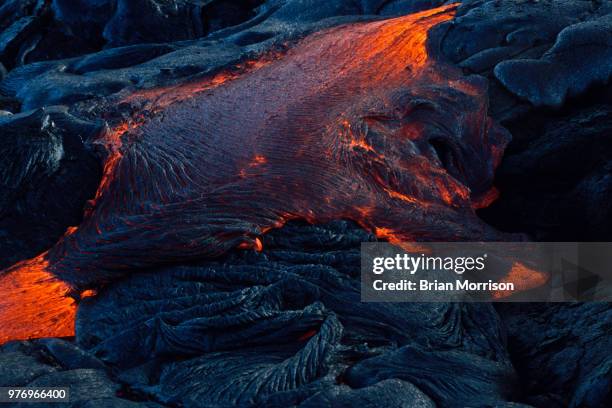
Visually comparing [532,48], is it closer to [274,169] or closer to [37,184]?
[274,169]

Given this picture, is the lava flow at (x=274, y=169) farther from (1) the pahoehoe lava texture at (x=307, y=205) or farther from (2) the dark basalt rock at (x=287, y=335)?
(2) the dark basalt rock at (x=287, y=335)

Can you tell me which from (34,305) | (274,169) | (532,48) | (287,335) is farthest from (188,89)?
(532,48)

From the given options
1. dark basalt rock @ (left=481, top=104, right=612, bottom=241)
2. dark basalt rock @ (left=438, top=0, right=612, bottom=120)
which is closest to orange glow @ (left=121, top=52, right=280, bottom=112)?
dark basalt rock @ (left=438, top=0, right=612, bottom=120)

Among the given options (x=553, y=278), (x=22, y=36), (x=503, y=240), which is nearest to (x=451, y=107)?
(x=503, y=240)

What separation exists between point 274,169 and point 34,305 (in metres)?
1.21

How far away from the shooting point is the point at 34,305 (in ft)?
9.16

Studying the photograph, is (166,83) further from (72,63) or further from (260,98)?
(72,63)

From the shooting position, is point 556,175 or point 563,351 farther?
point 556,175

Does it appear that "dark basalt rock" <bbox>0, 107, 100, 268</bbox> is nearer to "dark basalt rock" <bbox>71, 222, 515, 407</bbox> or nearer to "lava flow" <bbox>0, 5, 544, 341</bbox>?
"lava flow" <bbox>0, 5, 544, 341</bbox>

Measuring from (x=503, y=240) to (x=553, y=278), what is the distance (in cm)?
28

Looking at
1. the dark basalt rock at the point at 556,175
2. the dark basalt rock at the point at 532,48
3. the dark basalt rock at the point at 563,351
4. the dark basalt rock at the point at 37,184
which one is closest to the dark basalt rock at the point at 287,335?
the dark basalt rock at the point at 563,351

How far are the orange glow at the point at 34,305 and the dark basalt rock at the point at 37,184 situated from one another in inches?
4.5

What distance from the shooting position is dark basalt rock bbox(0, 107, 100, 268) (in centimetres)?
292

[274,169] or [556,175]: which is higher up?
[274,169]
